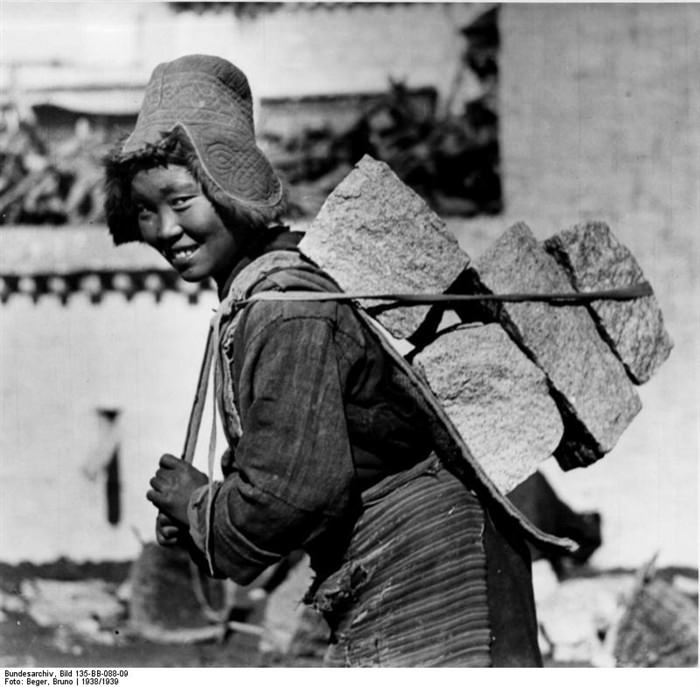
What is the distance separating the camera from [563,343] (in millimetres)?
3035

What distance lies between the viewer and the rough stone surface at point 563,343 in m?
3.01

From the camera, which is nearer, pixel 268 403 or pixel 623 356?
pixel 268 403

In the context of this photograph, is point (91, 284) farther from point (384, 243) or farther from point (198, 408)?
point (384, 243)

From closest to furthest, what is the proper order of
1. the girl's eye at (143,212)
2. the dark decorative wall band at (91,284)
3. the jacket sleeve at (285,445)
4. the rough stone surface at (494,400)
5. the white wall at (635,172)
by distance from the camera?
the jacket sleeve at (285,445), the rough stone surface at (494,400), the girl's eye at (143,212), the white wall at (635,172), the dark decorative wall band at (91,284)

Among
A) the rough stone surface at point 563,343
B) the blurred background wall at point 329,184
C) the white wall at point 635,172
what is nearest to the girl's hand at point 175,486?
the rough stone surface at point 563,343

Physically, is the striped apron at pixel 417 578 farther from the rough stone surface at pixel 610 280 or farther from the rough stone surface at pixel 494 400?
the rough stone surface at pixel 610 280

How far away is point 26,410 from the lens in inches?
311

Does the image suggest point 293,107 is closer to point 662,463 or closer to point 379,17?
point 379,17

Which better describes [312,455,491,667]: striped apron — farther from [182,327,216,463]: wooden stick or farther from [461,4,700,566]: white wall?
[461,4,700,566]: white wall

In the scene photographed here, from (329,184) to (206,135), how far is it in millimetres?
4938

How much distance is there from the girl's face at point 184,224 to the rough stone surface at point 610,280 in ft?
2.37

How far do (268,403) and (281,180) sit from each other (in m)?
0.67

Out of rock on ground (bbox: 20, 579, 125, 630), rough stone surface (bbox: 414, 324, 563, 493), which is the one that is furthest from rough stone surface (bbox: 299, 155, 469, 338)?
rock on ground (bbox: 20, 579, 125, 630)
